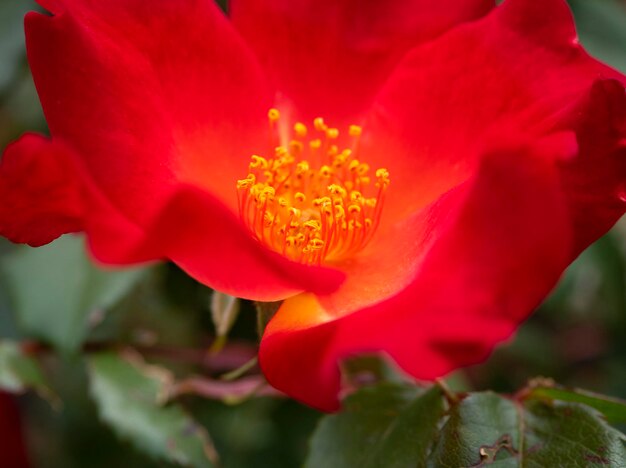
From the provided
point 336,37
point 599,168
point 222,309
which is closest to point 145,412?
point 222,309

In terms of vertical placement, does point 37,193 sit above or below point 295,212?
above

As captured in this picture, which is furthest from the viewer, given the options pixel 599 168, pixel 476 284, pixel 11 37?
pixel 11 37

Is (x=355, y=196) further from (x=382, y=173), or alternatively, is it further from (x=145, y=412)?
(x=145, y=412)

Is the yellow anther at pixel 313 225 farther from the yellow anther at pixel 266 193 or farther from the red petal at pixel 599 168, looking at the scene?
the red petal at pixel 599 168

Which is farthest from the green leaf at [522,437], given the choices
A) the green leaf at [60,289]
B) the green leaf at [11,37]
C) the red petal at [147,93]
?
the green leaf at [11,37]

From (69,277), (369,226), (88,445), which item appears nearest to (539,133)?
(369,226)

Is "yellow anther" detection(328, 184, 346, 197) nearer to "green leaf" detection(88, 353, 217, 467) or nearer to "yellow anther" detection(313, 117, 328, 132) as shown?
"yellow anther" detection(313, 117, 328, 132)

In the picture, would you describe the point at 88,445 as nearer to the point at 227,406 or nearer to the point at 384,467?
the point at 227,406

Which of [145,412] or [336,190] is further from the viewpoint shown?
[145,412]
